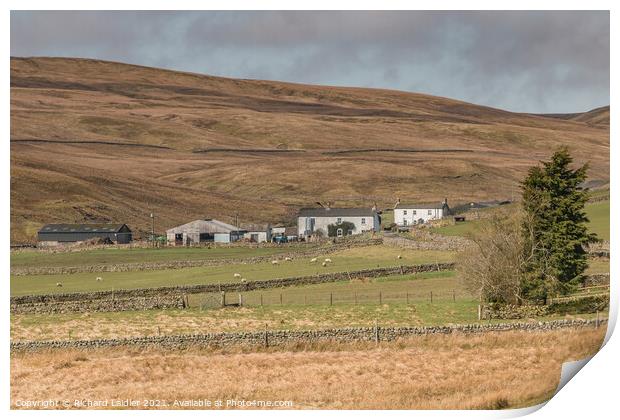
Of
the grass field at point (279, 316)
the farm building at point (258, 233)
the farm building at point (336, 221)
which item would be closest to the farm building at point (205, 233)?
the farm building at point (258, 233)

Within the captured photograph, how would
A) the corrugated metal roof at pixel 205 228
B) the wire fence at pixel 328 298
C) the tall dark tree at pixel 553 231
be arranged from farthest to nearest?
1. the corrugated metal roof at pixel 205 228
2. the wire fence at pixel 328 298
3. the tall dark tree at pixel 553 231

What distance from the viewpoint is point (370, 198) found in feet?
515

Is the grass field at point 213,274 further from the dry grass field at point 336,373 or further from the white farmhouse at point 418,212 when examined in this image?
the white farmhouse at point 418,212

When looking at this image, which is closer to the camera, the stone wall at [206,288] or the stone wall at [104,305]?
the stone wall at [104,305]

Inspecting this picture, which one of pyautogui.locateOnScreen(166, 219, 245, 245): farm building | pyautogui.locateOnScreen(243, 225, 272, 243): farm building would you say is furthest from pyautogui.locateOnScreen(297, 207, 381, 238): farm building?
pyautogui.locateOnScreen(166, 219, 245, 245): farm building

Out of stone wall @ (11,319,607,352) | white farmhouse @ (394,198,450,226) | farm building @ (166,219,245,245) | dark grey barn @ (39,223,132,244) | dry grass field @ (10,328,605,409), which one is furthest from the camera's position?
white farmhouse @ (394,198,450,226)

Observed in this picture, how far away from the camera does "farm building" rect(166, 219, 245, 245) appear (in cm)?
10112

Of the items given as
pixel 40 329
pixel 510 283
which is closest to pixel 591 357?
pixel 510 283

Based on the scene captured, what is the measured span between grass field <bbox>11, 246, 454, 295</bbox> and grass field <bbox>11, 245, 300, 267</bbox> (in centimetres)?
665

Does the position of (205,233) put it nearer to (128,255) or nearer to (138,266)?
(128,255)

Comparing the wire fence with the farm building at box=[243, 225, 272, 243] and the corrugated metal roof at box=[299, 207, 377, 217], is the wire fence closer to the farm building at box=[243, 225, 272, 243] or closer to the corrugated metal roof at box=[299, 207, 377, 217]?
the farm building at box=[243, 225, 272, 243]

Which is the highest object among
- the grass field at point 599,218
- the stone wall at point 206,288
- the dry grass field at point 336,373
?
the grass field at point 599,218

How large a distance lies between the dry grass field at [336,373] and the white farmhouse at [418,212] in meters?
81.8

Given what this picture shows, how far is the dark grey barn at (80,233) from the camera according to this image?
315ft
